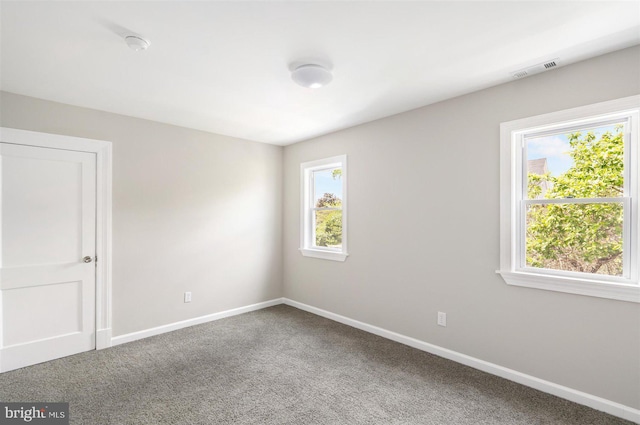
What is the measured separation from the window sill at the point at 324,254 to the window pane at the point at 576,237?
6.66ft

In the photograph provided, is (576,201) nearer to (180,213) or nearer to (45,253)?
(180,213)

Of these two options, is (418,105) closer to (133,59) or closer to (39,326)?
(133,59)

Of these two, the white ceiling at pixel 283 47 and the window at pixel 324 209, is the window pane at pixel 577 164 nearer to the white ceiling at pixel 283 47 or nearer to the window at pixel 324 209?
the white ceiling at pixel 283 47

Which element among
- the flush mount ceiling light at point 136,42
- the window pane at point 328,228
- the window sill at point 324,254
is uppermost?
the flush mount ceiling light at point 136,42

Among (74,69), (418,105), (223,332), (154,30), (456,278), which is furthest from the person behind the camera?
(223,332)

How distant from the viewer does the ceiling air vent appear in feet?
7.57

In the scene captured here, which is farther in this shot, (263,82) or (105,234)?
(105,234)

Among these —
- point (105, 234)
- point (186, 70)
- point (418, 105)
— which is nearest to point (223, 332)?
point (105, 234)

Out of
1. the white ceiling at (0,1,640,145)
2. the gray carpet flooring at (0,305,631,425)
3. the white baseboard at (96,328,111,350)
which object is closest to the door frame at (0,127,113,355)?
the white baseboard at (96,328,111,350)

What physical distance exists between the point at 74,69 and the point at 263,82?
1.41 m

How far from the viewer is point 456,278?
2953mm

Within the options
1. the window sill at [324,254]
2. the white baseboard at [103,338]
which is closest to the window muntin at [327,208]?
the window sill at [324,254]

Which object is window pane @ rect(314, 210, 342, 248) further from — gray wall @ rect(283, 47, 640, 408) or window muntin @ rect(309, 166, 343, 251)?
gray wall @ rect(283, 47, 640, 408)

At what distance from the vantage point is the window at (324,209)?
160 inches
